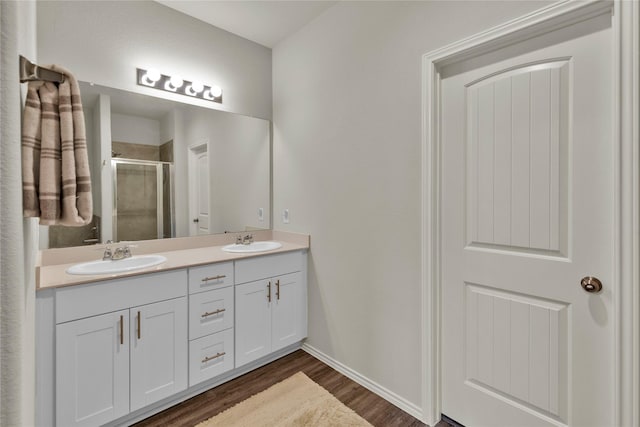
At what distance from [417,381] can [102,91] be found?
8.73 ft

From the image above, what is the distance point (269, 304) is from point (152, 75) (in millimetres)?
1856

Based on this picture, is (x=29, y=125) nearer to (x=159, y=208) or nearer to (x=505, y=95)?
(x=159, y=208)

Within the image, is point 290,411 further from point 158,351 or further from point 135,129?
point 135,129

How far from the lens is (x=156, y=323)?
1720 mm

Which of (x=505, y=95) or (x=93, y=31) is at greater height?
(x=93, y=31)

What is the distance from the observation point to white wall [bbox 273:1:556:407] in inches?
68.1

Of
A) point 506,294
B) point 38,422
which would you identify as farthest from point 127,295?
point 506,294

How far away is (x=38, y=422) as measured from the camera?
4.57ft

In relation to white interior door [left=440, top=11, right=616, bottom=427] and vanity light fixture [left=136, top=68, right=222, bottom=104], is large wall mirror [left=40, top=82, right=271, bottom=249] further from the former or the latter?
white interior door [left=440, top=11, right=616, bottom=427]

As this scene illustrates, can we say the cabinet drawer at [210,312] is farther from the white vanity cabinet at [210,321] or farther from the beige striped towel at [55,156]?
the beige striped towel at [55,156]

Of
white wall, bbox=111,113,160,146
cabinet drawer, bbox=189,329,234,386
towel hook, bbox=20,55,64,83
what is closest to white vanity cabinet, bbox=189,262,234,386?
cabinet drawer, bbox=189,329,234,386

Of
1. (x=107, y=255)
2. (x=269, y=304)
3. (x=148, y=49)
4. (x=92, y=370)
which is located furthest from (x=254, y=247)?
(x=148, y=49)

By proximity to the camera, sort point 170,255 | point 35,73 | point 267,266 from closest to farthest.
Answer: point 35,73
point 170,255
point 267,266

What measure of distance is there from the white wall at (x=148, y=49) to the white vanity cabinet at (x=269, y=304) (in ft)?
4.54
